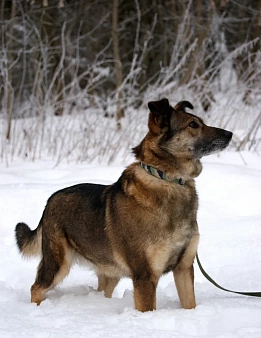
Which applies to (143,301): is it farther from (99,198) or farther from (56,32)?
(56,32)

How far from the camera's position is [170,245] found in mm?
Answer: 3232

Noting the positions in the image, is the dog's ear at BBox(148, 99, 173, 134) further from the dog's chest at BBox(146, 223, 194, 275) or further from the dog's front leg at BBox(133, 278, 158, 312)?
the dog's front leg at BBox(133, 278, 158, 312)

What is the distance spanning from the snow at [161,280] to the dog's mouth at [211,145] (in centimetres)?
100

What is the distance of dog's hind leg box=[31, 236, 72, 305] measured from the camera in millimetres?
3805

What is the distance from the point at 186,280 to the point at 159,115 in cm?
112

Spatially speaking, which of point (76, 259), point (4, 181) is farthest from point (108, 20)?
point (76, 259)

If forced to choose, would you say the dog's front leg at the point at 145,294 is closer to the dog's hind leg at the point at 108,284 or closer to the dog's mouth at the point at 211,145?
the dog's hind leg at the point at 108,284

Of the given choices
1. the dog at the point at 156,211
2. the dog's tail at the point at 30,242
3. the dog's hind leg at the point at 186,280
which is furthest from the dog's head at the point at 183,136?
the dog's tail at the point at 30,242

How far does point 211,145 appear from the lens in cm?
334

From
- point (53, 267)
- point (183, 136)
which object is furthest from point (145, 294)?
point (183, 136)

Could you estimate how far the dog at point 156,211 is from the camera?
324 centimetres

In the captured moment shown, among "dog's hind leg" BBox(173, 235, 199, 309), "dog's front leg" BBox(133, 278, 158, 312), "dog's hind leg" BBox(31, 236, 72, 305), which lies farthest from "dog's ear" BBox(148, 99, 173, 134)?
"dog's hind leg" BBox(31, 236, 72, 305)

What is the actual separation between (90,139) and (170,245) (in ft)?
17.9

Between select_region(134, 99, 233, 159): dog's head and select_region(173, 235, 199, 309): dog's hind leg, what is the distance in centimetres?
66
